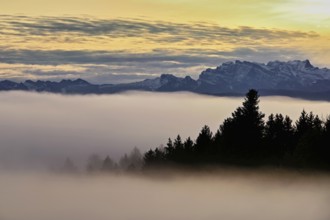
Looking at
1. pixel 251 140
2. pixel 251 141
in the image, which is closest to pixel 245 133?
pixel 251 140

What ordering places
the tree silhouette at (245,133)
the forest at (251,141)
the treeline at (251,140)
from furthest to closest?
1. the tree silhouette at (245,133)
2. the treeline at (251,140)
3. the forest at (251,141)

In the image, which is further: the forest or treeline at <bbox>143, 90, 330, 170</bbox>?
treeline at <bbox>143, 90, 330, 170</bbox>

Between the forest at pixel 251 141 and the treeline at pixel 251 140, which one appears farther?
the treeline at pixel 251 140

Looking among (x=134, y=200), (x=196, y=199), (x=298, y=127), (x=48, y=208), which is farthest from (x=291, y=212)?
(x=48, y=208)

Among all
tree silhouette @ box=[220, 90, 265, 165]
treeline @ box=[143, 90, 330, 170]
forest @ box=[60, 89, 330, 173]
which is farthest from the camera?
tree silhouette @ box=[220, 90, 265, 165]

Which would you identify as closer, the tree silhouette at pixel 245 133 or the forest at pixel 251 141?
the forest at pixel 251 141

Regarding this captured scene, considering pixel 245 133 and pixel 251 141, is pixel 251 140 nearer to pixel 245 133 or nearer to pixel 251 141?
pixel 251 141

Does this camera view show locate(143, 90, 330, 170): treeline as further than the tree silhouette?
No

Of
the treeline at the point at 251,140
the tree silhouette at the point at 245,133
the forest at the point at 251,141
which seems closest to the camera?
the forest at the point at 251,141

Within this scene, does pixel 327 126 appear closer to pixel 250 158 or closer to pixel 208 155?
pixel 250 158

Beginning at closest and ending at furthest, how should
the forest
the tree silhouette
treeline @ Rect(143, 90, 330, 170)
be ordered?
the forest
treeline @ Rect(143, 90, 330, 170)
the tree silhouette

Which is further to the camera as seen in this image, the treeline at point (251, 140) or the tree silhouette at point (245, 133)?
the tree silhouette at point (245, 133)

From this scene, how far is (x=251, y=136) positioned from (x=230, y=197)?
13.1 metres

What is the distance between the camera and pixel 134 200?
5418 inches
